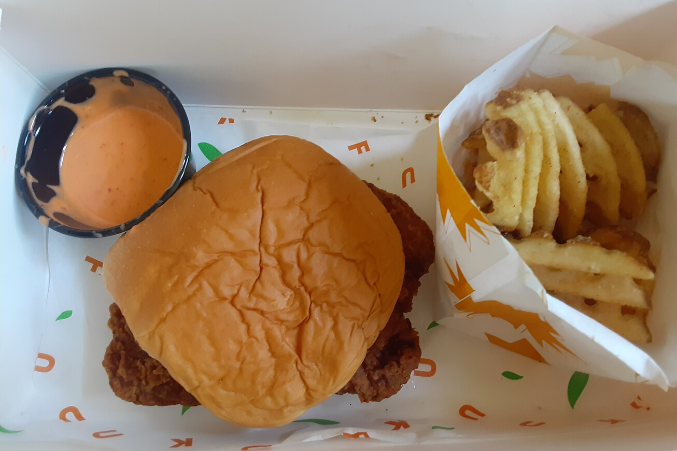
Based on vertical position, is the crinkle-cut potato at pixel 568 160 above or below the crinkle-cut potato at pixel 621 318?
above

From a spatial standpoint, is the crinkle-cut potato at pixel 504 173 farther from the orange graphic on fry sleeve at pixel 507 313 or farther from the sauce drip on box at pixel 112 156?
the sauce drip on box at pixel 112 156

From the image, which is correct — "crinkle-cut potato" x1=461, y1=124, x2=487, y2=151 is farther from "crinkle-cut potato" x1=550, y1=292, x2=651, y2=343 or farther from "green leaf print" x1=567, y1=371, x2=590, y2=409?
"green leaf print" x1=567, y1=371, x2=590, y2=409

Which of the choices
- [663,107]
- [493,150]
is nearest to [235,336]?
[493,150]

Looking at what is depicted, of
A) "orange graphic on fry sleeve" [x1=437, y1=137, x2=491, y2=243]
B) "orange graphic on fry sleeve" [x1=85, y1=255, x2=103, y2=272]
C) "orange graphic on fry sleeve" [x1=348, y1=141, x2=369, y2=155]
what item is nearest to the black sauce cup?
"orange graphic on fry sleeve" [x1=85, y1=255, x2=103, y2=272]

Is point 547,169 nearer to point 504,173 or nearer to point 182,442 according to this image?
point 504,173

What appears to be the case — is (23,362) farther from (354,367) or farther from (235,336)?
(354,367)

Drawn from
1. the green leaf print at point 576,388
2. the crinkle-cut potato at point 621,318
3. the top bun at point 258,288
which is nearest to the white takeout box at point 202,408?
the green leaf print at point 576,388
